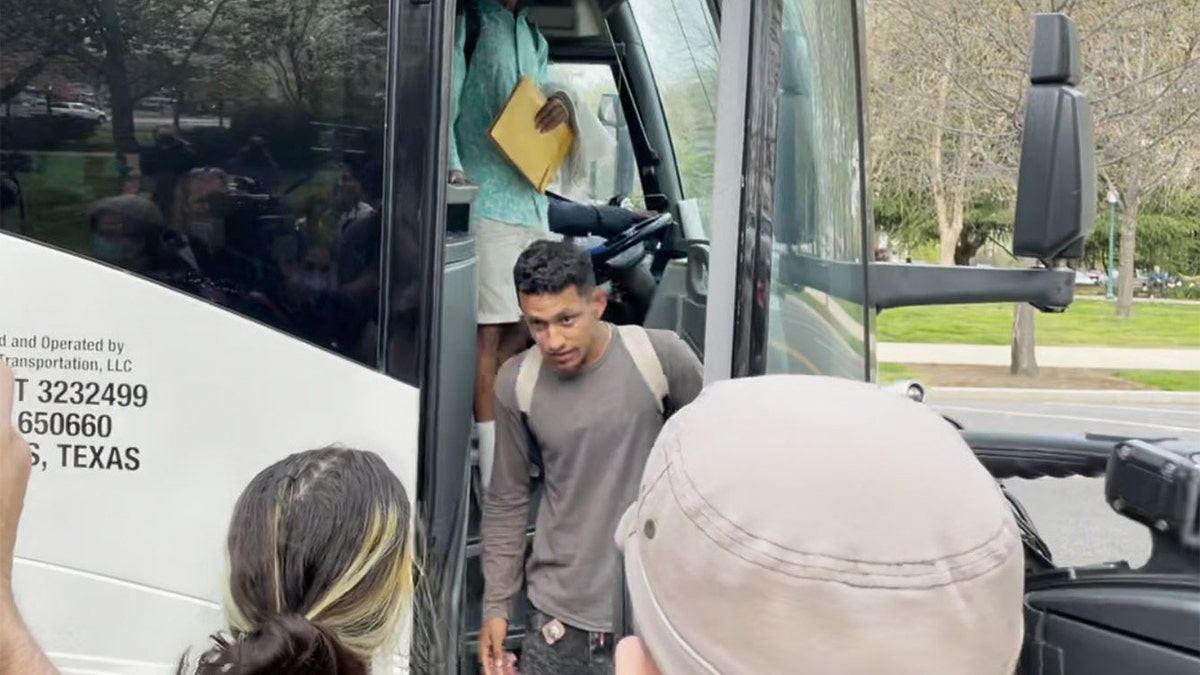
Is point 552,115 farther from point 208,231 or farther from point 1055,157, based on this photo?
point 1055,157

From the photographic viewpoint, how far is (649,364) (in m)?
2.77

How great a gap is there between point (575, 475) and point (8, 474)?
4.93ft

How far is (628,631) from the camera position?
222 centimetres

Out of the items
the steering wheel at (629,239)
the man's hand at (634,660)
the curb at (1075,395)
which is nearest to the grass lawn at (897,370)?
the curb at (1075,395)

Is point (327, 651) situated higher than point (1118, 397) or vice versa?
point (327, 651)

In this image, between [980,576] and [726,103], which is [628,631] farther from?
[980,576]

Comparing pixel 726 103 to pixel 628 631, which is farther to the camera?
pixel 726 103

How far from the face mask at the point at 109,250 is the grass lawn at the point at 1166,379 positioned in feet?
40.7

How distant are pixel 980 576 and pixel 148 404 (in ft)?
6.46

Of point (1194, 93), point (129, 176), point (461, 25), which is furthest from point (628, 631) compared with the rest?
point (1194, 93)

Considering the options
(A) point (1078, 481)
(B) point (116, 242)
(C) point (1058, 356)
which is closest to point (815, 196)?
(B) point (116, 242)

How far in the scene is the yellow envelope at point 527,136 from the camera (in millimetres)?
3182

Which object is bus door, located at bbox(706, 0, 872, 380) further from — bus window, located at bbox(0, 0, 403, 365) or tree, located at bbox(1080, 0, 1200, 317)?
tree, located at bbox(1080, 0, 1200, 317)

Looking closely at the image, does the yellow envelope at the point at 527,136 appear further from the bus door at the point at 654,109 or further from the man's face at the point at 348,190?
the man's face at the point at 348,190
